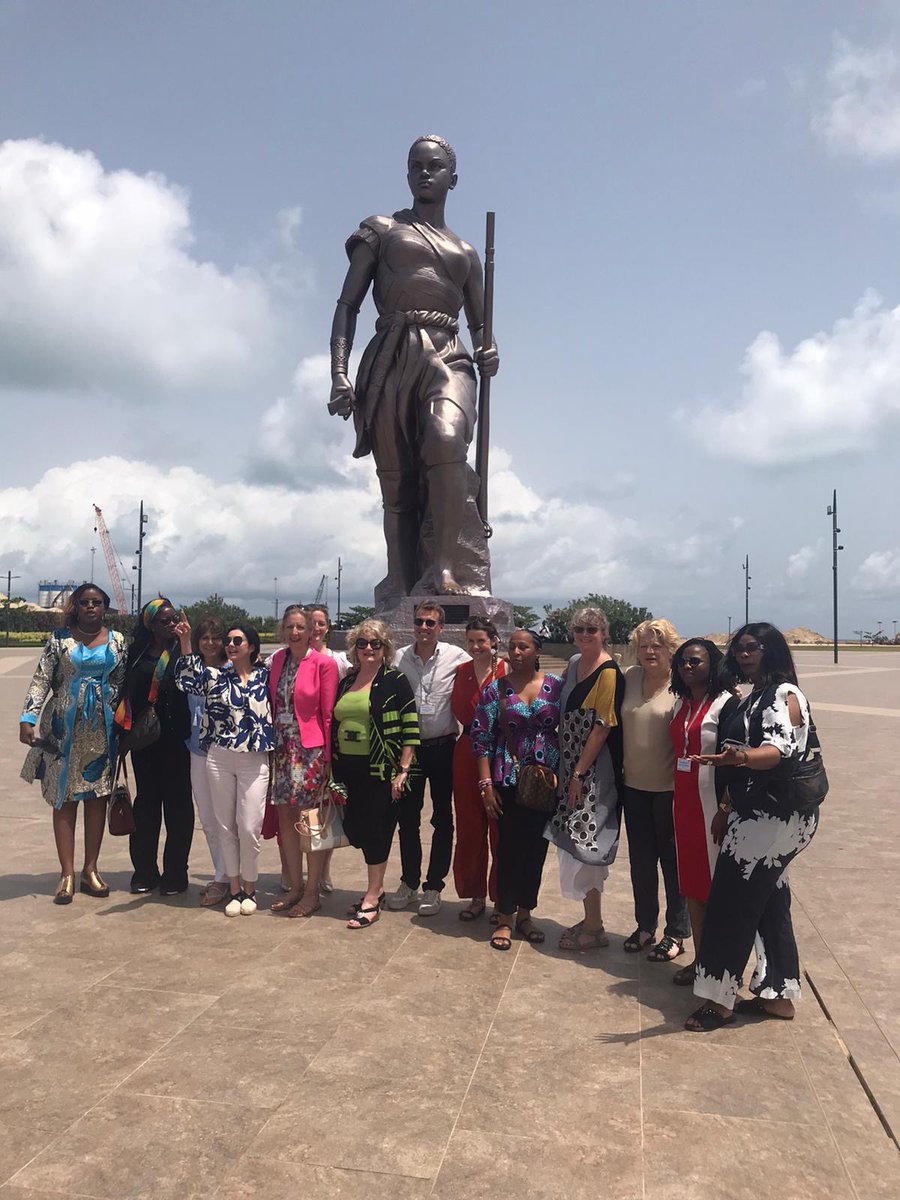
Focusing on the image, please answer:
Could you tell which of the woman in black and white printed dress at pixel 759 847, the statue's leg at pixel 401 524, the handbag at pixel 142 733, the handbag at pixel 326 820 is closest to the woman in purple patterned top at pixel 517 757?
the handbag at pixel 326 820

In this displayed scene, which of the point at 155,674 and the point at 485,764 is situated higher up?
the point at 155,674

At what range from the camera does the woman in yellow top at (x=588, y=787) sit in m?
3.75

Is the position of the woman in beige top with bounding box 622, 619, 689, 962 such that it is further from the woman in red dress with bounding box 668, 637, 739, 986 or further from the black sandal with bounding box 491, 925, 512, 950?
the black sandal with bounding box 491, 925, 512, 950

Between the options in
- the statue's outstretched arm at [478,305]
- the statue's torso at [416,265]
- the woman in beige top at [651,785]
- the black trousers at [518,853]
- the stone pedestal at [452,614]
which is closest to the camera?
the woman in beige top at [651,785]

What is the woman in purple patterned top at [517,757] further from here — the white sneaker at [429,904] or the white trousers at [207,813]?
the white trousers at [207,813]

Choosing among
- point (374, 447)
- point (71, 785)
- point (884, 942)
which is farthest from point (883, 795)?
point (71, 785)

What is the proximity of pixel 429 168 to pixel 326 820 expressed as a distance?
608 centimetres

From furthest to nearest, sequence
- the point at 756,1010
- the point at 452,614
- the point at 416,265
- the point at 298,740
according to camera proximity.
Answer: the point at 416,265, the point at 452,614, the point at 298,740, the point at 756,1010

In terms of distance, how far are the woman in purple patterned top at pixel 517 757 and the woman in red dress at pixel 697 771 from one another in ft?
1.91

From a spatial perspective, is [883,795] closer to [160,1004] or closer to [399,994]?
[399,994]

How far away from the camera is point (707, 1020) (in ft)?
9.93

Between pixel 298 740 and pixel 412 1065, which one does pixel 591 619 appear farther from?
pixel 412 1065

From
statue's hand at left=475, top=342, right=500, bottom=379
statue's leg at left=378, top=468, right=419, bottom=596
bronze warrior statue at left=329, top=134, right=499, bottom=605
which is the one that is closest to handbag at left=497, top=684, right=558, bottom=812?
bronze warrior statue at left=329, top=134, right=499, bottom=605

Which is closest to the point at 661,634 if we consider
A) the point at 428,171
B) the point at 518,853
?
the point at 518,853
